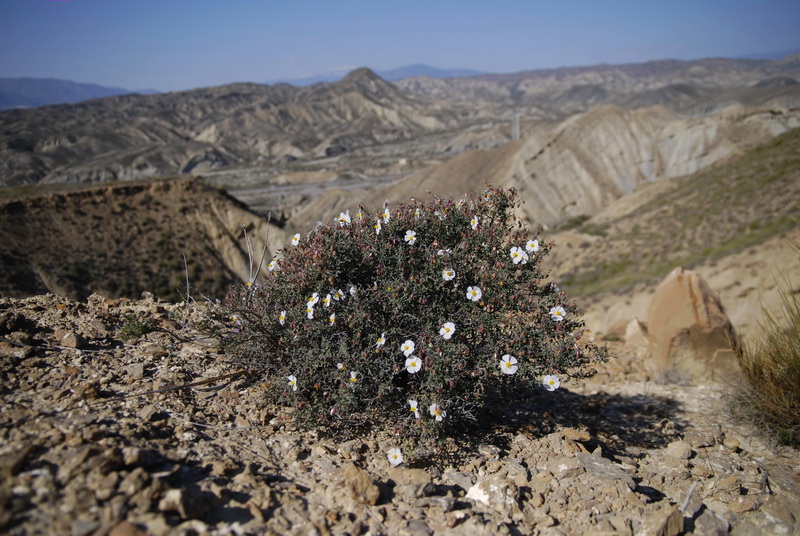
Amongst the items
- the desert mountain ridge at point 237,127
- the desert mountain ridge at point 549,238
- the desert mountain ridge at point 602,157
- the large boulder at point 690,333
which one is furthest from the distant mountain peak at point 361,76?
the large boulder at point 690,333

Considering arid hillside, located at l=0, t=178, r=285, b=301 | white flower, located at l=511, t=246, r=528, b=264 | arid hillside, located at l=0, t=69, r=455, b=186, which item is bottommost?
arid hillside, located at l=0, t=178, r=285, b=301

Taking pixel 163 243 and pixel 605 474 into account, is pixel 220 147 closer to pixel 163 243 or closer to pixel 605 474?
pixel 163 243

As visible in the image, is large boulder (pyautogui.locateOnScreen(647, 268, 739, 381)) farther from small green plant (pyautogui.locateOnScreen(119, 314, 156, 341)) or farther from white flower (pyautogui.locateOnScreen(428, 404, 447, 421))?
small green plant (pyautogui.locateOnScreen(119, 314, 156, 341))

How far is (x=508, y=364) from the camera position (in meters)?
3.55

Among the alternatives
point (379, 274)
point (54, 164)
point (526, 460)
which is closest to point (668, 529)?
point (526, 460)

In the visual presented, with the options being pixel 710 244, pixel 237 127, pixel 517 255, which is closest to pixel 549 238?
pixel 710 244

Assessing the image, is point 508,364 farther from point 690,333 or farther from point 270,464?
point 690,333

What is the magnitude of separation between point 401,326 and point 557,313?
122 centimetres

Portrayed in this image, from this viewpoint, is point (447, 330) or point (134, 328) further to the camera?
point (134, 328)

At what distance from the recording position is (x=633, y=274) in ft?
65.9

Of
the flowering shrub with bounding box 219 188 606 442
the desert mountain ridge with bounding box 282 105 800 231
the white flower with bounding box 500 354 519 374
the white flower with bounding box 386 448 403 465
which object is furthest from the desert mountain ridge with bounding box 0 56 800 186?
the white flower with bounding box 386 448 403 465

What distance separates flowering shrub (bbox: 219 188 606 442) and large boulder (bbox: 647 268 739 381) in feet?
17.0

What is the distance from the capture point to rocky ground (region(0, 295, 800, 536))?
262 centimetres

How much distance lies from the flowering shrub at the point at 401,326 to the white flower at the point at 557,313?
0.03ft
